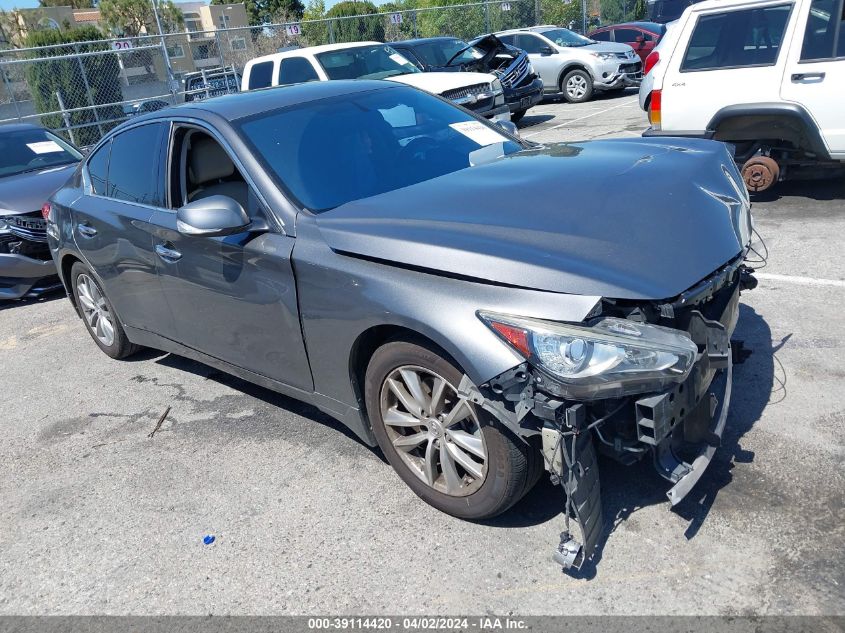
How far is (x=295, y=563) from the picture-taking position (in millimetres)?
3096

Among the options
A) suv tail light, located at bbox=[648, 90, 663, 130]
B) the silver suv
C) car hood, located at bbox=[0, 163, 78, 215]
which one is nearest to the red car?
the silver suv

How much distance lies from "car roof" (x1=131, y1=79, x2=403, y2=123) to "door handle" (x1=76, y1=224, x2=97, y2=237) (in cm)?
88

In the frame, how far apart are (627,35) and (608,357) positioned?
21240 millimetres

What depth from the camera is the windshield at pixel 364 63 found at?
1221 centimetres

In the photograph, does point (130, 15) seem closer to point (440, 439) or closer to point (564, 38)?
point (564, 38)

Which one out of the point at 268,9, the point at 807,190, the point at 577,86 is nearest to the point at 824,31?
the point at 807,190

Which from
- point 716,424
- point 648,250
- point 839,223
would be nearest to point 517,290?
point 648,250

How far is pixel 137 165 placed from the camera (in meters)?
4.61

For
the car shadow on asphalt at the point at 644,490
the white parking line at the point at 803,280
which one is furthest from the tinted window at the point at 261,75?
the car shadow on asphalt at the point at 644,490

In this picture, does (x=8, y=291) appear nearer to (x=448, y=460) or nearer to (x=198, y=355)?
(x=198, y=355)

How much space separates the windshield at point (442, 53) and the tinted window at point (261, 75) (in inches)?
122

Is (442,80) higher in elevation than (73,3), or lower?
lower

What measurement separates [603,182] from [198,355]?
2.53 metres

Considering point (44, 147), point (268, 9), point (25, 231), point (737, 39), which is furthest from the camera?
point (268, 9)
